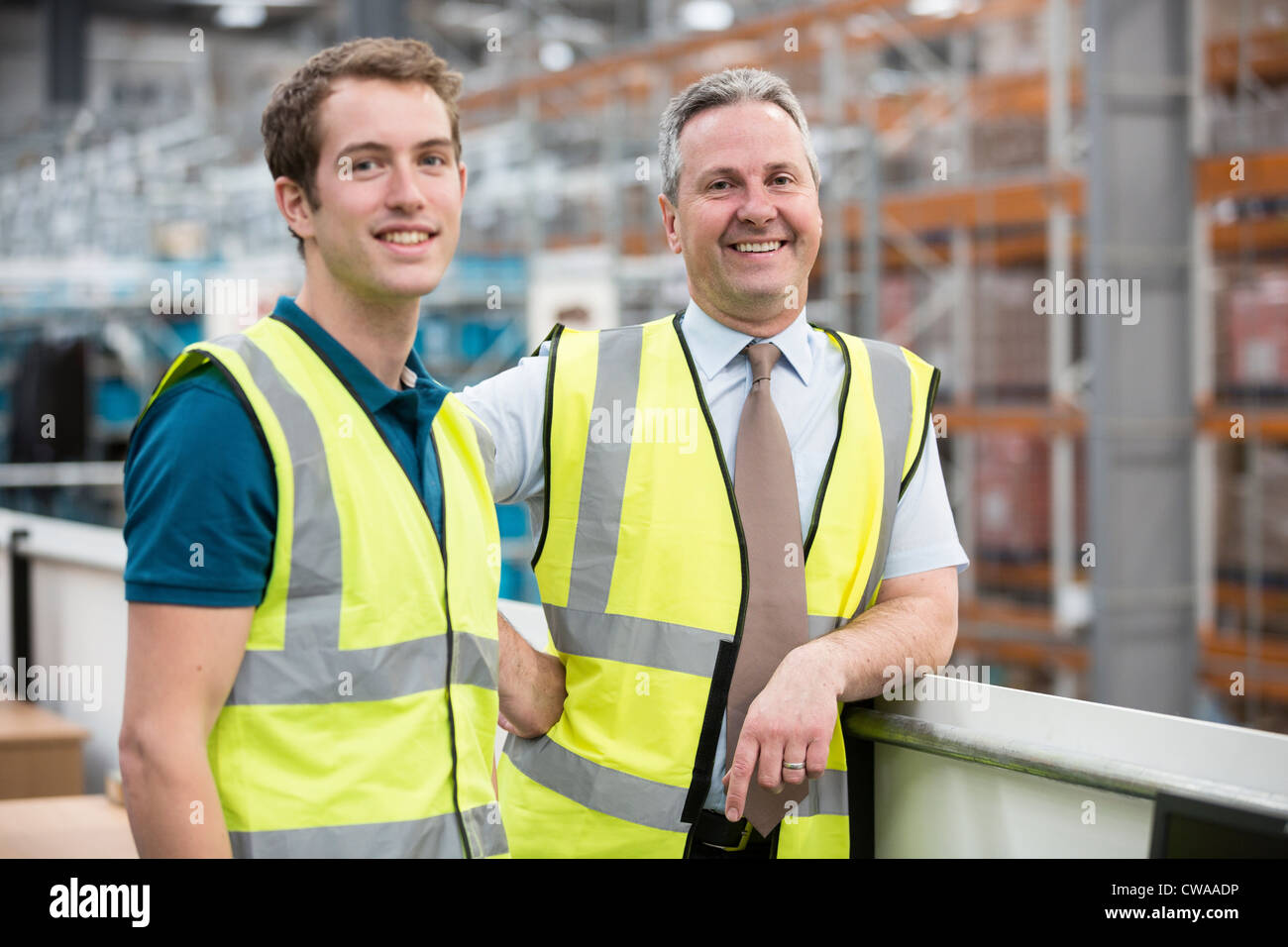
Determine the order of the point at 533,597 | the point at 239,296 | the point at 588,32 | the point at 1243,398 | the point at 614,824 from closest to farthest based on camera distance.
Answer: the point at 614,824 < the point at 239,296 < the point at 1243,398 < the point at 533,597 < the point at 588,32

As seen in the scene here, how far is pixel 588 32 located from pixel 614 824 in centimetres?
1716

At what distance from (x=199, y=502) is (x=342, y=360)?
291 millimetres

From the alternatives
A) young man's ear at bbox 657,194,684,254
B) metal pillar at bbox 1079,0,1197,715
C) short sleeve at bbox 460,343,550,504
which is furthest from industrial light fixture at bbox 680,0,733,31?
short sleeve at bbox 460,343,550,504

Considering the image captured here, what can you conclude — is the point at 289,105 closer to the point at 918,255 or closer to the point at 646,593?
the point at 646,593

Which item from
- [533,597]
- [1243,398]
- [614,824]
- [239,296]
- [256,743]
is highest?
[239,296]

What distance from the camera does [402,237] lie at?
5.40 feet

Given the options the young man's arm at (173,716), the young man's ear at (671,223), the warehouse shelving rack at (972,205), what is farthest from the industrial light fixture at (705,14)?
the young man's arm at (173,716)

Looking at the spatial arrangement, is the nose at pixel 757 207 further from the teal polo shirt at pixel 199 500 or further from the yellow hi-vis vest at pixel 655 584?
the teal polo shirt at pixel 199 500

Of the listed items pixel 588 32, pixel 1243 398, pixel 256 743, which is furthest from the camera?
pixel 588 32

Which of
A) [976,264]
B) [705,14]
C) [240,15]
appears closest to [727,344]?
[976,264]

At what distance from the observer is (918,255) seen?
9.52 meters

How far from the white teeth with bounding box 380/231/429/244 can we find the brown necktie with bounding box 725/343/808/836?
27.8 inches

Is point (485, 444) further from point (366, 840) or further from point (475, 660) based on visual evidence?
point (366, 840)

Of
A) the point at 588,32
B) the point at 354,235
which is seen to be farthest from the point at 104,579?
the point at 588,32
